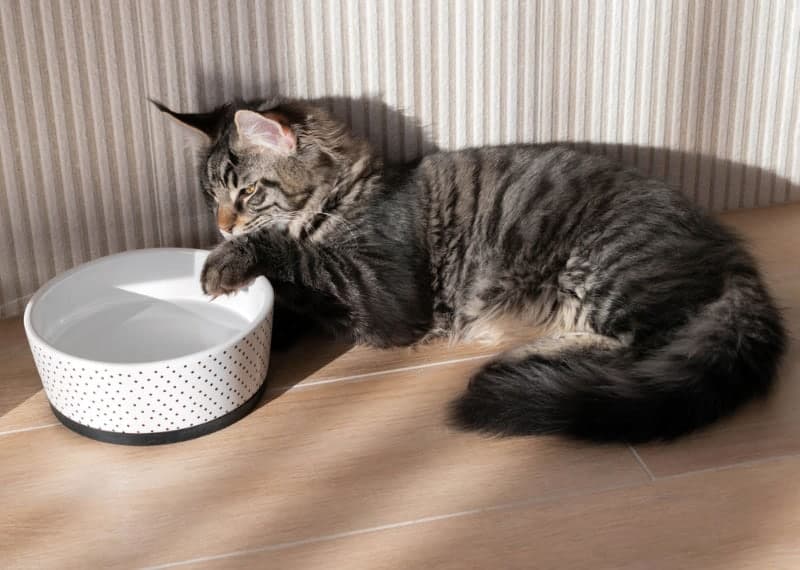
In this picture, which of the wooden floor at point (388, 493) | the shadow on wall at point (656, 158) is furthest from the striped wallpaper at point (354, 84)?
the wooden floor at point (388, 493)

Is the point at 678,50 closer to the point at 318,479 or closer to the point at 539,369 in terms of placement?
the point at 539,369

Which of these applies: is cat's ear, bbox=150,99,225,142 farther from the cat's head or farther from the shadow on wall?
the shadow on wall

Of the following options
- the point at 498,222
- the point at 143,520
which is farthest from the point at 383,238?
the point at 143,520

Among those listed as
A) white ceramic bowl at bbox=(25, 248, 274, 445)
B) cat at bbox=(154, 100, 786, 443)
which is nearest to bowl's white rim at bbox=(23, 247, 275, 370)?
white ceramic bowl at bbox=(25, 248, 274, 445)

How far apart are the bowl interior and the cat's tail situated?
0.44m

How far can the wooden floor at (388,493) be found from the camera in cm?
145

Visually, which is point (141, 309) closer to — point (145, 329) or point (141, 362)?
point (145, 329)

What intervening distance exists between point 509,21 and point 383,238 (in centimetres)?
51

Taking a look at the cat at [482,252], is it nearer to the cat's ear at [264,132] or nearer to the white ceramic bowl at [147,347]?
the cat's ear at [264,132]

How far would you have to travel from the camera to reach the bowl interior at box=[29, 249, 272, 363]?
73.2 inches

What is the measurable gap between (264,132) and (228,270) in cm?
26

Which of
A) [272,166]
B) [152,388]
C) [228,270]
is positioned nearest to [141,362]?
[152,388]

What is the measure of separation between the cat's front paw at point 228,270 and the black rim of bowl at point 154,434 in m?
0.23

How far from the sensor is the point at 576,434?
1.64 meters
